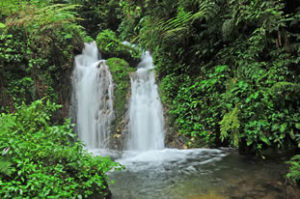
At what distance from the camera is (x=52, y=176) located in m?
2.35

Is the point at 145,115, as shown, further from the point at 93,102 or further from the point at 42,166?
the point at 42,166

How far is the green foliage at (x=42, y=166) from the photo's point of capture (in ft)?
7.09

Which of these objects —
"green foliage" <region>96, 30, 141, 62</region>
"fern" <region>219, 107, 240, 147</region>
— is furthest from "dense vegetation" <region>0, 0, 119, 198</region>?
"fern" <region>219, 107, 240, 147</region>

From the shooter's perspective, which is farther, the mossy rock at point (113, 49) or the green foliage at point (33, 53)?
the mossy rock at point (113, 49)

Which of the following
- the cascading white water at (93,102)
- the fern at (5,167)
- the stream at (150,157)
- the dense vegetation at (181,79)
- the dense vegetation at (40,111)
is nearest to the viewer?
the fern at (5,167)

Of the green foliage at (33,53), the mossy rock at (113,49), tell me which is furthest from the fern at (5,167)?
the mossy rock at (113,49)

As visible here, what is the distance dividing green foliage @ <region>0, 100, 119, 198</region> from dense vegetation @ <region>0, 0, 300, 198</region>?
0.01 m

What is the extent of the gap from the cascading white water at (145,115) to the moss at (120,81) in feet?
0.85

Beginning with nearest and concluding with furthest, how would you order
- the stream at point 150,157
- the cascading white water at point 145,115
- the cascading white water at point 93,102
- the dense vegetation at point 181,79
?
the dense vegetation at point 181,79 < the stream at point 150,157 < the cascading white water at point 145,115 < the cascading white water at point 93,102

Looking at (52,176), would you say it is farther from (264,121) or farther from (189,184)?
(264,121)

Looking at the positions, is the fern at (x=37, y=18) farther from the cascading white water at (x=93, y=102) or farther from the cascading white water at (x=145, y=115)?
the cascading white water at (x=145, y=115)

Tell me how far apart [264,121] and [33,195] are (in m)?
4.05

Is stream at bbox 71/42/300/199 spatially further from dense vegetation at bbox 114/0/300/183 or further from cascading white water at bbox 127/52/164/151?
dense vegetation at bbox 114/0/300/183

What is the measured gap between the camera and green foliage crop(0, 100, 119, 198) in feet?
7.09
